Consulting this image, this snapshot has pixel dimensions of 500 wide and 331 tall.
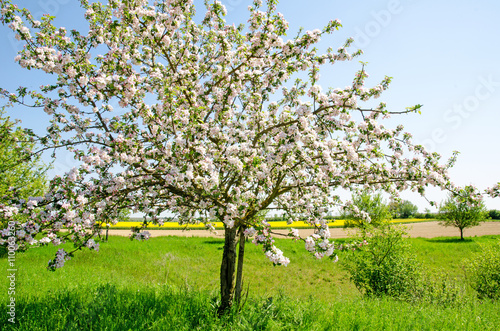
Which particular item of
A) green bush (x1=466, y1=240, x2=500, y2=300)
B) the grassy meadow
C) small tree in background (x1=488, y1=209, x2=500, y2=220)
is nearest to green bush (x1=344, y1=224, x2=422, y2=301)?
the grassy meadow

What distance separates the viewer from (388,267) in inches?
459

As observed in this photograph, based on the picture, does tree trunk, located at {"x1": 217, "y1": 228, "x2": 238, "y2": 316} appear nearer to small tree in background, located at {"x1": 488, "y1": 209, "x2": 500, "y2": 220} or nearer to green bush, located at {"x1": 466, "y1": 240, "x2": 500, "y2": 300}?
green bush, located at {"x1": 466, "y1": 240, "x2": 500, "y2": 300}

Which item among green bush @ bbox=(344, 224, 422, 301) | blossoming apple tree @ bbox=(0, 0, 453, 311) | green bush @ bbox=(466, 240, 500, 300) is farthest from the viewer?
green bush @ bbox=(466, 240, 500, 300)

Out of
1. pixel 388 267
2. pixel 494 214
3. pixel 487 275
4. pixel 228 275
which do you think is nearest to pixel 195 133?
pixel 228 275

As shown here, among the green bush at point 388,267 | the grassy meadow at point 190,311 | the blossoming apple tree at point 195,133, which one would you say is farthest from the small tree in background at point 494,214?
the blossoming apple tree at point 195,133

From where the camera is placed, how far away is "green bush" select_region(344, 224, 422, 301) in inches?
454

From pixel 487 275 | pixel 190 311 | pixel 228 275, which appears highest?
pixel 228 275

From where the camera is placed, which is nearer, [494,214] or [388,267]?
[388,267]

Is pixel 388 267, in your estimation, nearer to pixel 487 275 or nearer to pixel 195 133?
pixel 487 275

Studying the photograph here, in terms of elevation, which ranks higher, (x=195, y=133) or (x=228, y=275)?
(x=195, y=133)

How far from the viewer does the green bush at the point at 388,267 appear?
11531mm

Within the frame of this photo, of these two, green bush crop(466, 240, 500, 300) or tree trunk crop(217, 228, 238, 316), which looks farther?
green bush crop(466, 240, 500, 300)

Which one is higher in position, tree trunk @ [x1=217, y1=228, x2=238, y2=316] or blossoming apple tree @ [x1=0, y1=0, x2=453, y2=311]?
blossoming apple tree @ [x1=0, y1=0, x2=453, y2=311]

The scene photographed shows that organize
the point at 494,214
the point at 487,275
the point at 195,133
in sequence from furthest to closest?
the point at 494,214 → the point at 487,275 → the point at 195,133
